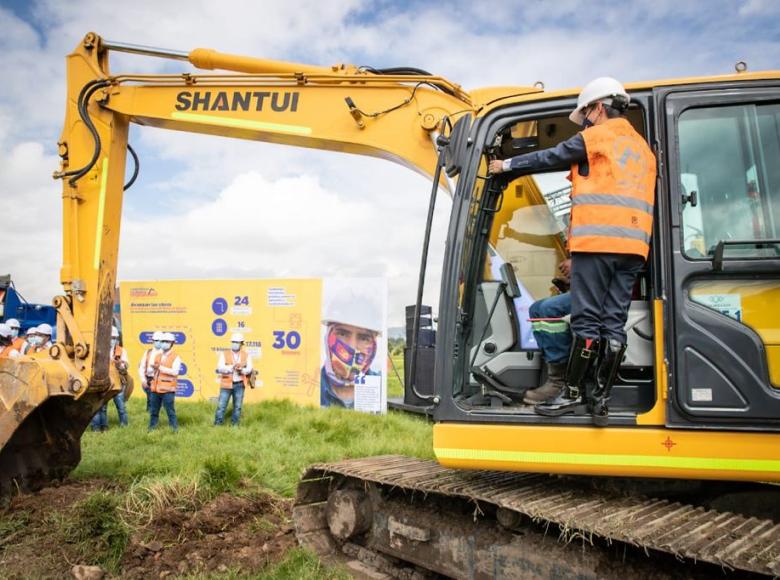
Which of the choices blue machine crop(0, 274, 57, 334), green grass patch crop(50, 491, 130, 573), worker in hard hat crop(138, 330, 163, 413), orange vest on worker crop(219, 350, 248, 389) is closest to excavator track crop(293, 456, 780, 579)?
green grass patch crop(50, 491, 130, 573)

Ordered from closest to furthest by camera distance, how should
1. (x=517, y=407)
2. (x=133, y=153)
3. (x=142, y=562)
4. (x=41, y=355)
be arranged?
(x=517, y=407), (x=142, y=562), (x=41, y=355), (x=133, y=153)

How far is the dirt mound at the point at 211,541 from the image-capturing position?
457 centimetres

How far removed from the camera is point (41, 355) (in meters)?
5.34

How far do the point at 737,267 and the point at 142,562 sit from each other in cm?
434

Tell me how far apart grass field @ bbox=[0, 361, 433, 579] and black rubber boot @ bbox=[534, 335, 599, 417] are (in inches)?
74.1

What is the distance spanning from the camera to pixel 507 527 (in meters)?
3.53

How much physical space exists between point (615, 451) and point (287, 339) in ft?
41.3

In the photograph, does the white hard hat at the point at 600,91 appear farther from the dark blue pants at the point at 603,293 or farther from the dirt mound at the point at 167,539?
the dirt mound at the point at 167,539

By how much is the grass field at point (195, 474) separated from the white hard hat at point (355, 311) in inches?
116

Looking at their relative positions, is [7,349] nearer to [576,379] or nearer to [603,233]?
[576,379]

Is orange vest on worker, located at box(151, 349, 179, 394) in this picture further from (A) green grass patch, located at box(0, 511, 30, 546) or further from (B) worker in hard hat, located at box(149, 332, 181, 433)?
(A) green grass patch, located at box(0, 511, 30, 546)

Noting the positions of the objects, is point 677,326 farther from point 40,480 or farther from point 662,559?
point 40,480

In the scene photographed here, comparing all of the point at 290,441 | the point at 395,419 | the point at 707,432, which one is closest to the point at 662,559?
the point at 707,432

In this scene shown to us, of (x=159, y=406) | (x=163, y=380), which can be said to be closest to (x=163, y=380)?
(x=163, y=380)
